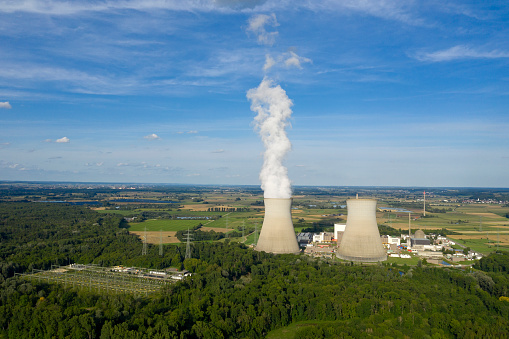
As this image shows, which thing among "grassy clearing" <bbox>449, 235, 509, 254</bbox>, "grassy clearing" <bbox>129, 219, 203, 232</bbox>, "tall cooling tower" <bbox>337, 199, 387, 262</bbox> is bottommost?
"grassy clearing" <bbox>129, 219, 203, 232</bbox>

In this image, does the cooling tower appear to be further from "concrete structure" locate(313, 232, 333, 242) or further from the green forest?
"concrete structure" locate(313, 232, 333, 242)

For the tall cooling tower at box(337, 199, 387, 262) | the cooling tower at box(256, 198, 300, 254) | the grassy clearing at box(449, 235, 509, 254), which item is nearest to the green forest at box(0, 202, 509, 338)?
the cooling tower at box(256, 198, 300, 254)

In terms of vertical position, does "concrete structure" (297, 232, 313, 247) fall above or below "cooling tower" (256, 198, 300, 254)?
below

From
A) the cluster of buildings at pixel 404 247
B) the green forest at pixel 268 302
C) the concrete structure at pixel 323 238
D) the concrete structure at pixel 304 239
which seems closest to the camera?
the green forest at pixel 268 302

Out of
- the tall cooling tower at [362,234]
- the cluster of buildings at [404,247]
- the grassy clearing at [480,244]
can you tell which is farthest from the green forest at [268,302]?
the grassy clearing at [480,244]

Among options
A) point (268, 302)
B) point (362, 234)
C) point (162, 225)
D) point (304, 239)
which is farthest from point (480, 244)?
point (162, 225)

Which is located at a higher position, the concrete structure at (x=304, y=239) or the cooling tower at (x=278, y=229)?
the cooling tower at (x=278, y=229)

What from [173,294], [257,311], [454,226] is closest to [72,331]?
[173,294]

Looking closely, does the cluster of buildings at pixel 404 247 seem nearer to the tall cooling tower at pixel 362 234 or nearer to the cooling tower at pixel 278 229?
the tall cooling tower at pixel 362 234
